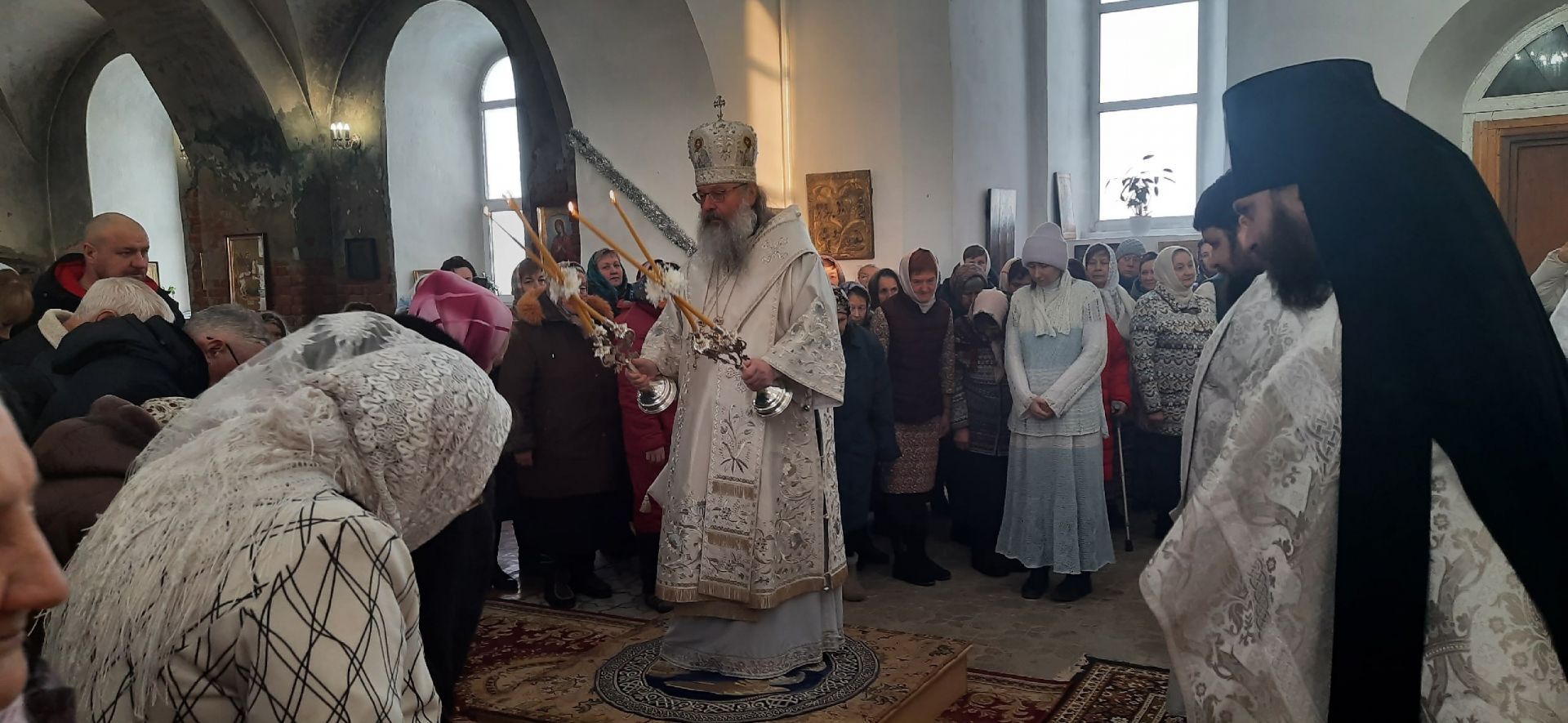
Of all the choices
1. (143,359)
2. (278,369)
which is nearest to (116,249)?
(143,359)

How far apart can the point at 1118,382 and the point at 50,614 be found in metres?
5.08

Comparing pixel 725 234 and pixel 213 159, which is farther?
pixel 213 159

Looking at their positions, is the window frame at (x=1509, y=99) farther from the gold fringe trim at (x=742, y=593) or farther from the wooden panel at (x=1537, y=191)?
the gold fringe trim at (x=742, y=593)

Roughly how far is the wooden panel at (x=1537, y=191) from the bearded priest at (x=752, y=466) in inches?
318

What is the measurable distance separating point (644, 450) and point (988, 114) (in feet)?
23.1

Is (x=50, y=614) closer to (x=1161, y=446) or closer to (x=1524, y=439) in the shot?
(x=1524, y=439)

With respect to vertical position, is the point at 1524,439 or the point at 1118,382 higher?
the point at 1524,439

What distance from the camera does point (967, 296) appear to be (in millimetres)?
6590

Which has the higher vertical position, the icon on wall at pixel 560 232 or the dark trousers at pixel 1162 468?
the icon on wall at pixel 560 232

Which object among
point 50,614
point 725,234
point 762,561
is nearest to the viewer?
point 50,614

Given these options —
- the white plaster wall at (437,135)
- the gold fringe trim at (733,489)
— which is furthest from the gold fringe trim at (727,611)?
the white plaster wall at (437,135)

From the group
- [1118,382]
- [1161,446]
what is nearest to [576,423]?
[1118,382]

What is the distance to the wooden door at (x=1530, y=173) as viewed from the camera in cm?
913

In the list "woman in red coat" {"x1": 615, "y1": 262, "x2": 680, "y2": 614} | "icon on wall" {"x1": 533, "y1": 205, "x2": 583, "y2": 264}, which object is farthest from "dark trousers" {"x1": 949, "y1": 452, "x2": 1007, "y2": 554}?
"icon on wall" {"x1": 533, "y1": 205, "x2": 583, "y2": 264}
